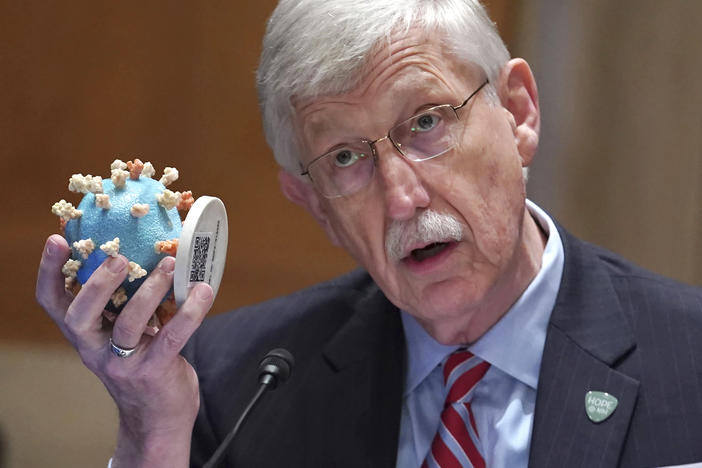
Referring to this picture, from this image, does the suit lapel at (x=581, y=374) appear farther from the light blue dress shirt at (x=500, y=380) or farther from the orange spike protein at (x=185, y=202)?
the orange spike protein at (x=185, y=202)

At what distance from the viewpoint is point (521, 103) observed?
2178 mm

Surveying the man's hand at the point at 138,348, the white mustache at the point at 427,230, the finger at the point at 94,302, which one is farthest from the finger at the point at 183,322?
the white mustache at the point at 427,230

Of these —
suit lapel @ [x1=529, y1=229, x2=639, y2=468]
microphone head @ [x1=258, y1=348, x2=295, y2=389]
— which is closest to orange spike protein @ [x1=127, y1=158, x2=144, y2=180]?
microphone head @ [x1=258, y1=348, x2=295, y2=389]

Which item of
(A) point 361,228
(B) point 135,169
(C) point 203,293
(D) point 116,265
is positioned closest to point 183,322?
(C) point 203,293

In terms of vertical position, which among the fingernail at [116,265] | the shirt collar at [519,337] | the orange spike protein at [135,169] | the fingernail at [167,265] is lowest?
the shirt collar at [519,337]

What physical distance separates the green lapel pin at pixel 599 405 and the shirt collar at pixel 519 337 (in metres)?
0.13

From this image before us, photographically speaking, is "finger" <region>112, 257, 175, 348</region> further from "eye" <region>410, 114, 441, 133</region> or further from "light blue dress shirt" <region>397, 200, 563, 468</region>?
"light blue dress shirt" <region>397, 200, 563, 468</region>

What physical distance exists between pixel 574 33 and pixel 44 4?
1.68 metres

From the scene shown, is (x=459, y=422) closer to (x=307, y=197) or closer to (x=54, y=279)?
(x=307, y=197)

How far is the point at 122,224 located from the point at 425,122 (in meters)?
0.67

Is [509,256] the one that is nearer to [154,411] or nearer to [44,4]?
[154,411]

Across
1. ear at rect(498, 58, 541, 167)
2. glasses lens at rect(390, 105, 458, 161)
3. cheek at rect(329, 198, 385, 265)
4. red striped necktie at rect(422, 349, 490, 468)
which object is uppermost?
glasses lens at rect(390, 105, 458, 161)

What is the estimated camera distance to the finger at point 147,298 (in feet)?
5.41

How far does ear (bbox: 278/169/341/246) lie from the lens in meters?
2.26
